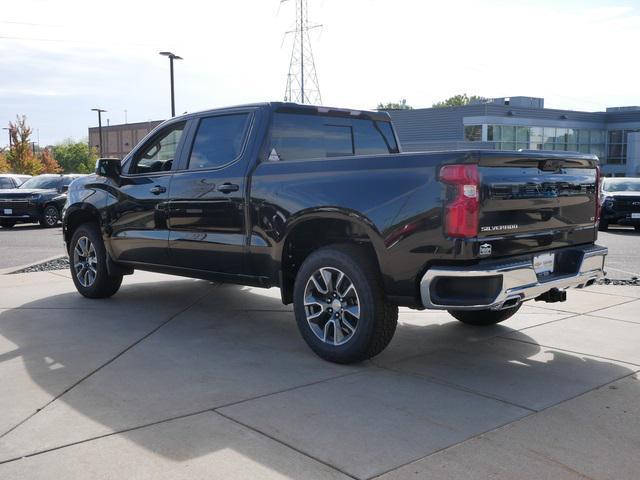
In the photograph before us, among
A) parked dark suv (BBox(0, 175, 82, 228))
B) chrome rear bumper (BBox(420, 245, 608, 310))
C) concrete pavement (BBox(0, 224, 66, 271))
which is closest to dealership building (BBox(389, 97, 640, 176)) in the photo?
parked dark suv (BBox(0, 175, 82, 228))

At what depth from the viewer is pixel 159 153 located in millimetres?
7145

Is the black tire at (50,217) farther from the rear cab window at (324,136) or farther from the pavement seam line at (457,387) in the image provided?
the pavement seam line at (457,387)

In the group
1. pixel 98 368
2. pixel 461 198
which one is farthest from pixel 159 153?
pixel 461 198

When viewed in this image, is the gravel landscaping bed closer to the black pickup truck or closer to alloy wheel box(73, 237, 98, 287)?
alloy wheel box(73, 237, 98, 287)

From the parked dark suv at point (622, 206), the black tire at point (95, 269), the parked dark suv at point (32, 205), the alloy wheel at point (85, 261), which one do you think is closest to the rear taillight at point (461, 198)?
the black tire at point (95, 269)

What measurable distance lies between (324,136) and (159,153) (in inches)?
71.8

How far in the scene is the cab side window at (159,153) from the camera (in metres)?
6.88

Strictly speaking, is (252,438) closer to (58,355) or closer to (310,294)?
(310,294)

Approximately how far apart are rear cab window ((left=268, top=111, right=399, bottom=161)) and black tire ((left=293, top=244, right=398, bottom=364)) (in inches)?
46.7

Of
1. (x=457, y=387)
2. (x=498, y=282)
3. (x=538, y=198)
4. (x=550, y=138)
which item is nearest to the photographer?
(x=498, y=282)

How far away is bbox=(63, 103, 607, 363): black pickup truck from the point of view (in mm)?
4551

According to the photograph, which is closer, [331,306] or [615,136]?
[331,306]

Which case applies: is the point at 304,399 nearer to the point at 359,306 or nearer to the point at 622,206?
→ the point at 359,306

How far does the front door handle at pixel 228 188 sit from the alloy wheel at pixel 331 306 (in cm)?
111
